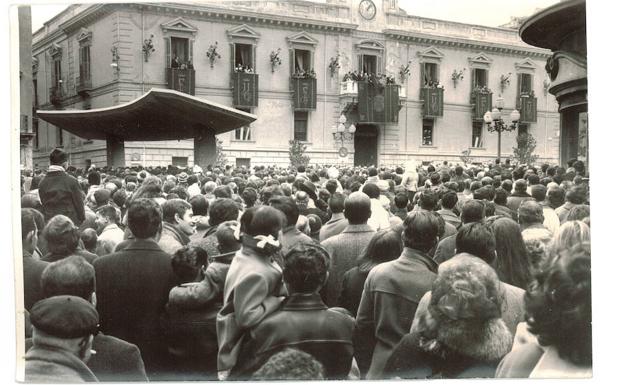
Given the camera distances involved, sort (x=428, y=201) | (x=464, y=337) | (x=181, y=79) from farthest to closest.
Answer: (x=181, y=79) → (x=428, y=201) → (x=464, y=337)

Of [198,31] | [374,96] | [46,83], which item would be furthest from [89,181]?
[374,96]

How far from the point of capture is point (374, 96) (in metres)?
9.02

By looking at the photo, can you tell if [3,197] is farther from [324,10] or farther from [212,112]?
[324,10]

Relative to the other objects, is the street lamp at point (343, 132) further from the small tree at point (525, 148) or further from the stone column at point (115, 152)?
the stone column at point (115, 152)

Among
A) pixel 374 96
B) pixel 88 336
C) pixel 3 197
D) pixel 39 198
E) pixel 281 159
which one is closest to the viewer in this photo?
pixel 88 336

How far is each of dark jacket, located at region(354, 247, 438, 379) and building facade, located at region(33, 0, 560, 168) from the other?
13.1ft

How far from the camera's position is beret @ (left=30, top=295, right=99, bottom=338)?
3.21 meters

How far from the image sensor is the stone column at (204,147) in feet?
28.2

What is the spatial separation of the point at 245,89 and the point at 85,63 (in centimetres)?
226

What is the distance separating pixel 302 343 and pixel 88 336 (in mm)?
1218

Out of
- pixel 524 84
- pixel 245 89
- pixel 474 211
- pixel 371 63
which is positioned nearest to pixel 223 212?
pixel 474 211

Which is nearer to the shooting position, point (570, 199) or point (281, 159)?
point (570, 199)

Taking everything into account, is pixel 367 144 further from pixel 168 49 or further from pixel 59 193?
pixel 59 193

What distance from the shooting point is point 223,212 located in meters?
5.04
